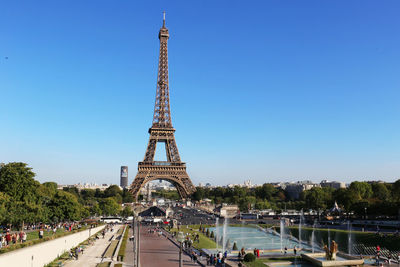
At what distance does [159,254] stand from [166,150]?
65.9 metres

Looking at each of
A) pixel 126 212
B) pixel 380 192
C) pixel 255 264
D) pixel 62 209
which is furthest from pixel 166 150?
pixel 255 264

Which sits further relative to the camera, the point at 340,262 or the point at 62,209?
the point at 62,209

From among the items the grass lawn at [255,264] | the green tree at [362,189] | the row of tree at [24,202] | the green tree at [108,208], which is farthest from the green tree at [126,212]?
the grass lawn at [255,264]

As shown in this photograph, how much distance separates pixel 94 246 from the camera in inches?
1508

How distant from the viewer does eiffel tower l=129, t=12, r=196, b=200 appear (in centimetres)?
9144

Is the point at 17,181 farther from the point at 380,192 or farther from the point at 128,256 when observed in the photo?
the point at 380,192

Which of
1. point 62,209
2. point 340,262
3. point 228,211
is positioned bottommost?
point 228,211

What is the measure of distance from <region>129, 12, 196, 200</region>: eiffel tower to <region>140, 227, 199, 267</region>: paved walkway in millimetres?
49667

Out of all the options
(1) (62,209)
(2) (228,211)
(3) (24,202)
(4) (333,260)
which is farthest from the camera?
(2) (228,211)

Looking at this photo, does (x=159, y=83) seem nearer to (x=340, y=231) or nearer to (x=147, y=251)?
(x=340, y=231)

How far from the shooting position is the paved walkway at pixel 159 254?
27.4m

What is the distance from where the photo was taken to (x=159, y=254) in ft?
105

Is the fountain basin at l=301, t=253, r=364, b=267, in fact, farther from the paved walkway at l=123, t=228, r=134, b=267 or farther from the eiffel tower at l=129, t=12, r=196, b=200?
the eiffel tower at l=129, t=12, r=196, b=200

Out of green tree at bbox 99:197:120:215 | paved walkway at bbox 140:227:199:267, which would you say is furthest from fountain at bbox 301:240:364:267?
green tree at bbox 99:197:120:215
